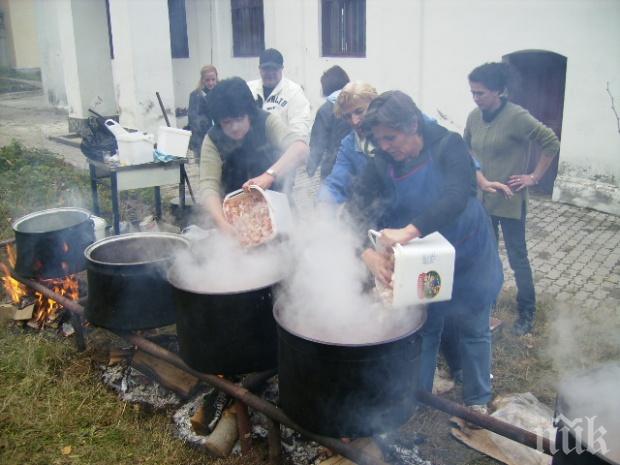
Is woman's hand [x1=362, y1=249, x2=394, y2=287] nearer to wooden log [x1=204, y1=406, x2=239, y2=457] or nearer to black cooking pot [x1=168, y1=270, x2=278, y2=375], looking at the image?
black cooking pot [x1=168, y1=270, x2=278, y2=375]

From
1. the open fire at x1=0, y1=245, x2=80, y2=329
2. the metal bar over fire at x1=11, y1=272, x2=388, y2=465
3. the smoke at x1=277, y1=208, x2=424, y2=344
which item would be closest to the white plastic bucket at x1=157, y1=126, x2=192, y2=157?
the open fire at x1=0, y1=245, x2=80, y2=329

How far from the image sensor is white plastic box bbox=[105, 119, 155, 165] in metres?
6.61

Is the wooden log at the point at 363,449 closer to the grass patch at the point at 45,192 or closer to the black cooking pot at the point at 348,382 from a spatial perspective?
the black cooking pot at the point at 348,382

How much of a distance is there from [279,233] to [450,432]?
5.56 ft

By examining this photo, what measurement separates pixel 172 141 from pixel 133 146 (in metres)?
0.62

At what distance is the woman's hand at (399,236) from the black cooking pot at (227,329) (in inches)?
28.6

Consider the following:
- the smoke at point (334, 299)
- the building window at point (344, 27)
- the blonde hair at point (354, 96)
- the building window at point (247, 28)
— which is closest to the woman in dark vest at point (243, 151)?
the blonde hair at point (354, 96)

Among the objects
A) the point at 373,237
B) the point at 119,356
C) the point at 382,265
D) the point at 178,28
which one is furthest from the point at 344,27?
the point at 382,265

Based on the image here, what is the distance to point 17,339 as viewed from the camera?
4.89 meters

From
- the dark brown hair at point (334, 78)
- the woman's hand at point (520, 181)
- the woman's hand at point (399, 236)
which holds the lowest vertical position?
the woman's hand at point (520, 181)

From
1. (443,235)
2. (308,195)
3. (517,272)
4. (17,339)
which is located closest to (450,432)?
(443,235)

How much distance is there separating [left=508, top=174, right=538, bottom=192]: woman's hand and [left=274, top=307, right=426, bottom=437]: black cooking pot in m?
2.14

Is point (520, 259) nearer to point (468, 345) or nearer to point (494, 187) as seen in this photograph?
point (494, 187)

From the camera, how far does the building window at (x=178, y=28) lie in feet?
47.5
